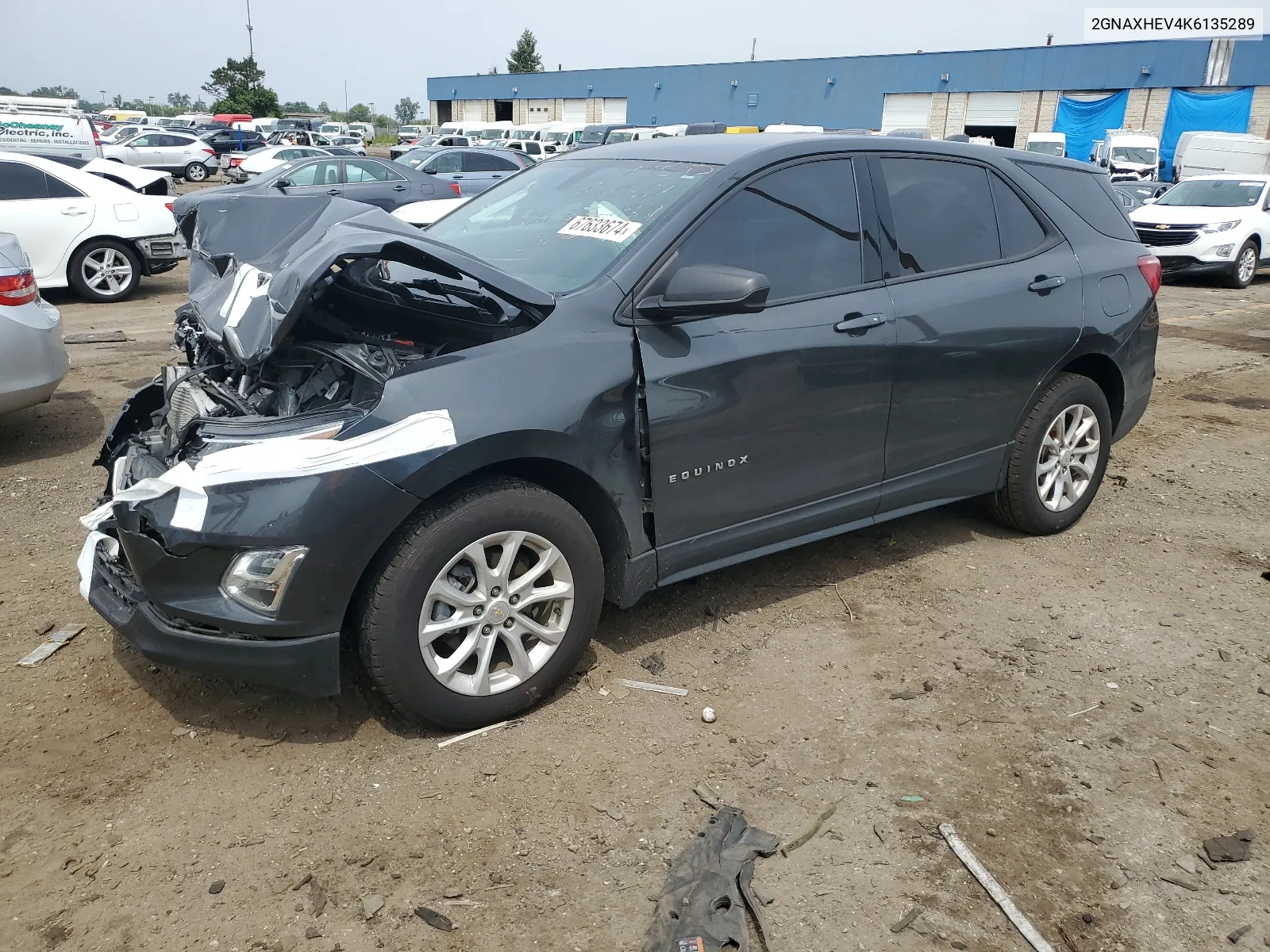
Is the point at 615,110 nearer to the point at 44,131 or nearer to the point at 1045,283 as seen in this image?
the point at 44,131

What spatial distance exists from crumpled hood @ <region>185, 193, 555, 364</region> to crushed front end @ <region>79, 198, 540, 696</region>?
1cm

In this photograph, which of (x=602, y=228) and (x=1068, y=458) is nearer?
(x=602, y=228)

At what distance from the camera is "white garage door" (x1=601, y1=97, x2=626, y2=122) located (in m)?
56.1

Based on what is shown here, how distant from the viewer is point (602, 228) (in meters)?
3.72

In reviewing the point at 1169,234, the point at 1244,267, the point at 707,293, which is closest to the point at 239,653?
the point at 707,293

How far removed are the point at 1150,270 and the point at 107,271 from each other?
10.4 metres

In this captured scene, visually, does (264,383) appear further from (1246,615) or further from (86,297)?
(86,297)

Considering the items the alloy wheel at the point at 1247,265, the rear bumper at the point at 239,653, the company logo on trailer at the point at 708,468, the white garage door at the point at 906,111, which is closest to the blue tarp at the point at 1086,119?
the white garage door at the point at 906,111

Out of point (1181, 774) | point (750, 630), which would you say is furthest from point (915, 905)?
point (750, 630)

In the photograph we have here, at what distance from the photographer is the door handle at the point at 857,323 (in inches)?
151

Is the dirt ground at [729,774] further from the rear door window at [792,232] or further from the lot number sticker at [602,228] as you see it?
the lot number sticker at [602,228]

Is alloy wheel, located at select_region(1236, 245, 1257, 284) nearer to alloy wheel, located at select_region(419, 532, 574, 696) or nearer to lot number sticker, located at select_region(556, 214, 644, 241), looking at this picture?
lot number sticker, located at select_region(556, 214, 644, 241)

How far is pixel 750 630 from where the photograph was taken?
4023 millimetres

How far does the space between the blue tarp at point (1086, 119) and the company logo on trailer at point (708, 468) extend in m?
39.2
